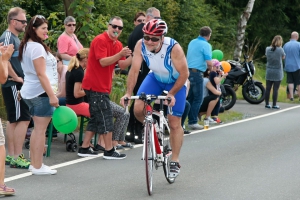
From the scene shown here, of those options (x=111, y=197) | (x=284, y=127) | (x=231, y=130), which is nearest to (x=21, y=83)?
(x=111, y=197)

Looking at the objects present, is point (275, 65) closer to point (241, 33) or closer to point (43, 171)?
point (241, 33)

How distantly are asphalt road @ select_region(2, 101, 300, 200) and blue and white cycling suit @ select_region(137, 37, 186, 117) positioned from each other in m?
0.99

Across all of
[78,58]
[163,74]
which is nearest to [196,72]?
[78,58]

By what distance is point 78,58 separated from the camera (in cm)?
1194

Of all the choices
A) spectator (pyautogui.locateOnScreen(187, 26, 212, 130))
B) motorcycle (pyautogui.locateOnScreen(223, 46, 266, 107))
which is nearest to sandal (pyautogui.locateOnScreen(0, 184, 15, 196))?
spectator (pyautogui.locateOnScreen(187, 26, 212, 130))

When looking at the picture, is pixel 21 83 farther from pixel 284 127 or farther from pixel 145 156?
pixel 284 127

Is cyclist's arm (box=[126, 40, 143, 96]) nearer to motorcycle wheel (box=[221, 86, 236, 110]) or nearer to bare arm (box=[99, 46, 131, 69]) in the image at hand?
bare arm (box=[99, 46, 131, 69])

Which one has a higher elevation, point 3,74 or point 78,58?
point 3,74

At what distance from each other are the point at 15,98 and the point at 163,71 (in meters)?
2.35

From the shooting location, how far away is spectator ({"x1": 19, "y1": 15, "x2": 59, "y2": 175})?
952cm

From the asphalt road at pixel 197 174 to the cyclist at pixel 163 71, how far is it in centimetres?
56

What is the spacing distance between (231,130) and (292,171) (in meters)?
4.52

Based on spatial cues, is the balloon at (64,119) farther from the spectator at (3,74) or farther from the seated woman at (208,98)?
the seated woman at (208,98)

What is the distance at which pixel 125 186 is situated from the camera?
927 centimetres
